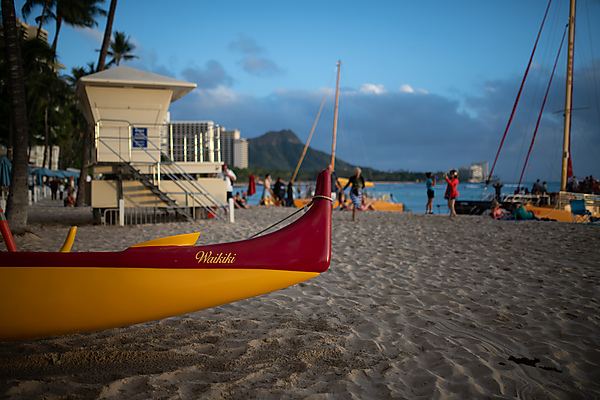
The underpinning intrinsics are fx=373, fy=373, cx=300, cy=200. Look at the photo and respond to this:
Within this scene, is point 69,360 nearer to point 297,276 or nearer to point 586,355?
point 297,276

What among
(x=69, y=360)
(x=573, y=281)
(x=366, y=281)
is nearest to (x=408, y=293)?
(x=366, y=281)

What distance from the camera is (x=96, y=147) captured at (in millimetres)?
11898

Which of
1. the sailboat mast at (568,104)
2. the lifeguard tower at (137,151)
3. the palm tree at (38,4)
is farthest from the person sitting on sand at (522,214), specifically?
the palm tree at (38,4)

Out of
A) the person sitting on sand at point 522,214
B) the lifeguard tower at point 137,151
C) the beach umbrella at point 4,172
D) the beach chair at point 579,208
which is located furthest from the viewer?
the beach umbrella at point 4,172

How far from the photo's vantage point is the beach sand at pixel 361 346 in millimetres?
2600

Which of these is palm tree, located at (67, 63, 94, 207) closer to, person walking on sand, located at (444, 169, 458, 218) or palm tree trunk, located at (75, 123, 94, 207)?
palm tree trunk, located at (75, 123, 94, 207)

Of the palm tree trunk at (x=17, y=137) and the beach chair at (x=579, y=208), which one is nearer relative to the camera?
the palm tree trunk at (x=17, y=137)

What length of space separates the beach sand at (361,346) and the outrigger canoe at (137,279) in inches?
15.9

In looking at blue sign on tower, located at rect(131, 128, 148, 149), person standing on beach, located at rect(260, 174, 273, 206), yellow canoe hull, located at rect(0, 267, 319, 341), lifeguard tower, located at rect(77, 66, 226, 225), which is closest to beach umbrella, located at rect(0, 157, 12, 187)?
lifeguard tower, located at rect(77, 66, 226, 225)

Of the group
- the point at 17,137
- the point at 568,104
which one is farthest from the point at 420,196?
the point at 17,137

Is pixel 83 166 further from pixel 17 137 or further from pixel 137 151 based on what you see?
pixel 17 137

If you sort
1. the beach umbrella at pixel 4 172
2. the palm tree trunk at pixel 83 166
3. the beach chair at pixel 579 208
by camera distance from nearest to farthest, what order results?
the beach chair at pixel 579 208
the palm tree trunk at pixel 83 166
the beach umbrella at pixel 4 172

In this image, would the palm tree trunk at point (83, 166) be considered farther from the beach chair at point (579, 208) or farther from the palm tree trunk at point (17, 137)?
the beach chair at point (579, 208)

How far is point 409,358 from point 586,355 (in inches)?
59.1
